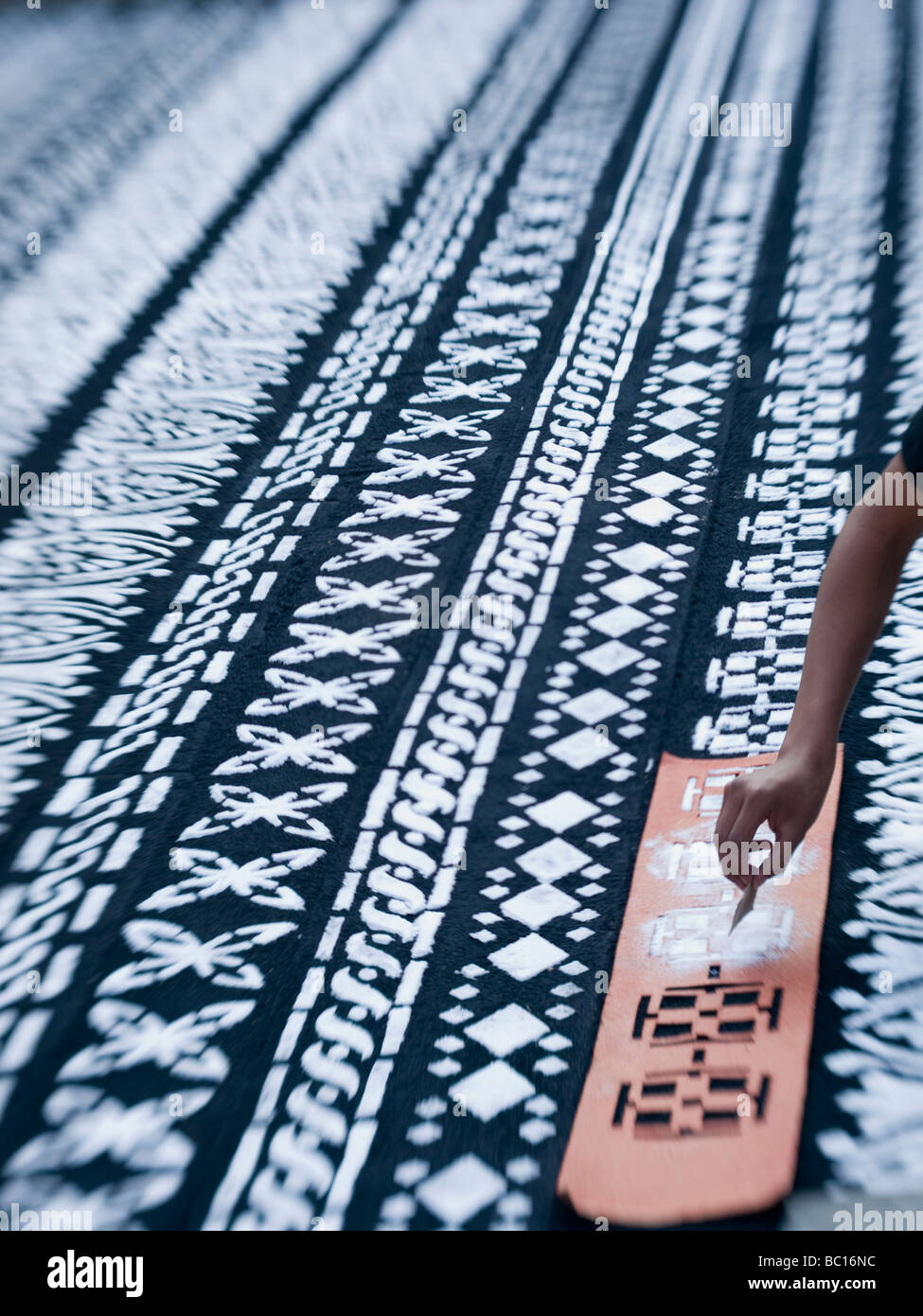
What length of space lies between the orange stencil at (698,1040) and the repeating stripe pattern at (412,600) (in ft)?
0.05

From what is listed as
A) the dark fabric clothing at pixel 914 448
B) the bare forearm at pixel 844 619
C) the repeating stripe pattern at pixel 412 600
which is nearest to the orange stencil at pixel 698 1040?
the repeating stripe pattern at pixel 412 600

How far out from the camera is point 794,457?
1185 mm

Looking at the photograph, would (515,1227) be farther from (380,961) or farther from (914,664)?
(914,664)

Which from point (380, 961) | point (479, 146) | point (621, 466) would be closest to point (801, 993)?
point (380, 961)

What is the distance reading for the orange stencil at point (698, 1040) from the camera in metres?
0.63

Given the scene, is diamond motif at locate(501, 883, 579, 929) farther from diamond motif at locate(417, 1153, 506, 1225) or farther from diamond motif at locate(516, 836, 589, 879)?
diamond motif at locate(417, 1153, 506, 1225)

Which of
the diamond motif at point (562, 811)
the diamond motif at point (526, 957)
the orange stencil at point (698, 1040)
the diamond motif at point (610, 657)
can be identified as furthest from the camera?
the diamond motif at point (610, 657)

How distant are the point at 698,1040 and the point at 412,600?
47 centimetres

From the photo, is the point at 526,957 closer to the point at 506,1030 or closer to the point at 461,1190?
the point at 506,1030

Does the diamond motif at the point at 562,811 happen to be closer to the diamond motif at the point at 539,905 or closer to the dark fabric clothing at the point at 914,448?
the diamond motif at the point at 539,905

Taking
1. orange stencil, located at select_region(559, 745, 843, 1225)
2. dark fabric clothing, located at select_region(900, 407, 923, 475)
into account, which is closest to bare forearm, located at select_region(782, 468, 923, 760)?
dark fabric clothing, located at select_region(900, 407, 923, 475)

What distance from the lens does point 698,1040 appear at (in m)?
0.70
